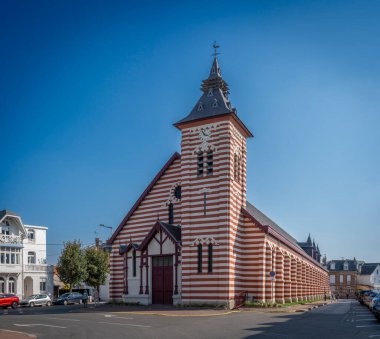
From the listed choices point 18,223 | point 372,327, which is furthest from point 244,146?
point 18,223

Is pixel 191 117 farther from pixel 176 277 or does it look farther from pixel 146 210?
pixel 176 277

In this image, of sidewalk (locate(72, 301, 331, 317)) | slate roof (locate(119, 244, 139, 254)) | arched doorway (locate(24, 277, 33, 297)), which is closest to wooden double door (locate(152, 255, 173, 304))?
slate roof (locate(119, 244, 139, 254))

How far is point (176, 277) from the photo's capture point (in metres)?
34.7

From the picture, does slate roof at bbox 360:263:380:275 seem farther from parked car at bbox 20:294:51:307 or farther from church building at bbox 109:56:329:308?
parked car at bbox 20:294:51:307

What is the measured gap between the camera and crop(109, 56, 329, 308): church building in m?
33.2

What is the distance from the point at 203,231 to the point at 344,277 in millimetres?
87805

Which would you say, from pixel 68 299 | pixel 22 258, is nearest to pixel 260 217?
pixel 68 299

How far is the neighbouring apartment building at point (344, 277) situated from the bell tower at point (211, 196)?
274 feet

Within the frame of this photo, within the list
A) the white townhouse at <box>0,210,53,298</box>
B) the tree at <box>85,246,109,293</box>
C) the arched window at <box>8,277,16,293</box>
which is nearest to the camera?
the white townhouse at <box>0,210,53,298</box>

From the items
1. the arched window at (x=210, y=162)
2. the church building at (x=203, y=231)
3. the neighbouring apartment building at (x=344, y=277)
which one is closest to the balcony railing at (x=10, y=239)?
the church building at (x=203, y=231)

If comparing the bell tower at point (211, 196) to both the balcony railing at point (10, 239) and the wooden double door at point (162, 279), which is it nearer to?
the wooden double door at point (162, 279)

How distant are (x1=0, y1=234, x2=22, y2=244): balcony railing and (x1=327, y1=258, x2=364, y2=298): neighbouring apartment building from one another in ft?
250

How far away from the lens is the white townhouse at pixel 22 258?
5666 centimetres

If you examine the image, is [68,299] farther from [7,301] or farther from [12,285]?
[12,285]
